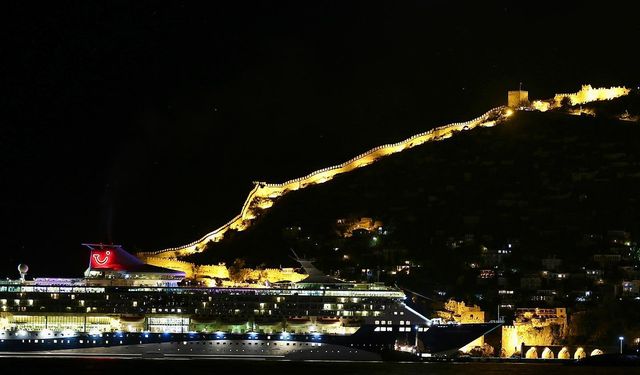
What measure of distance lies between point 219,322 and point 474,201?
32557 mm

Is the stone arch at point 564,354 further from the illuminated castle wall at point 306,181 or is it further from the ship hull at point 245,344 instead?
the illuminated castle wall at point 306,181

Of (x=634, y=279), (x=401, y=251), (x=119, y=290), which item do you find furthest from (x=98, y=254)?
(x=634, y=279)

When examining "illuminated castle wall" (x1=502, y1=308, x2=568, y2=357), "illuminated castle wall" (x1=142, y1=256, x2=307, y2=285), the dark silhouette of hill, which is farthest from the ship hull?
"illuminated castle wall" (x1=142, y1=256, x2=307, y2=285)

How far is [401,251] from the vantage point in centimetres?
8938

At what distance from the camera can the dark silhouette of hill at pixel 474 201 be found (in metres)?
89.5

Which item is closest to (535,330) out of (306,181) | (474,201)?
(474,201)

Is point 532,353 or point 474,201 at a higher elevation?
point 474,201

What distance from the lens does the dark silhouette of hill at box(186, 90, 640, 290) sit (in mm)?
89500

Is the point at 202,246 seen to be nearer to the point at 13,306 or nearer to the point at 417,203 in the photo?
the point at 417,203

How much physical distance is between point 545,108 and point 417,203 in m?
20.9

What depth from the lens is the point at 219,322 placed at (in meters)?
69.9

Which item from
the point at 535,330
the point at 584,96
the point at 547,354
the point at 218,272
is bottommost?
the point at 547,354

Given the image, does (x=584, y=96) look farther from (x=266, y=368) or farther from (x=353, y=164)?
(x=266, y=368)

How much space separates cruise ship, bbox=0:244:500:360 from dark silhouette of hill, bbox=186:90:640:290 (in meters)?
13.2
